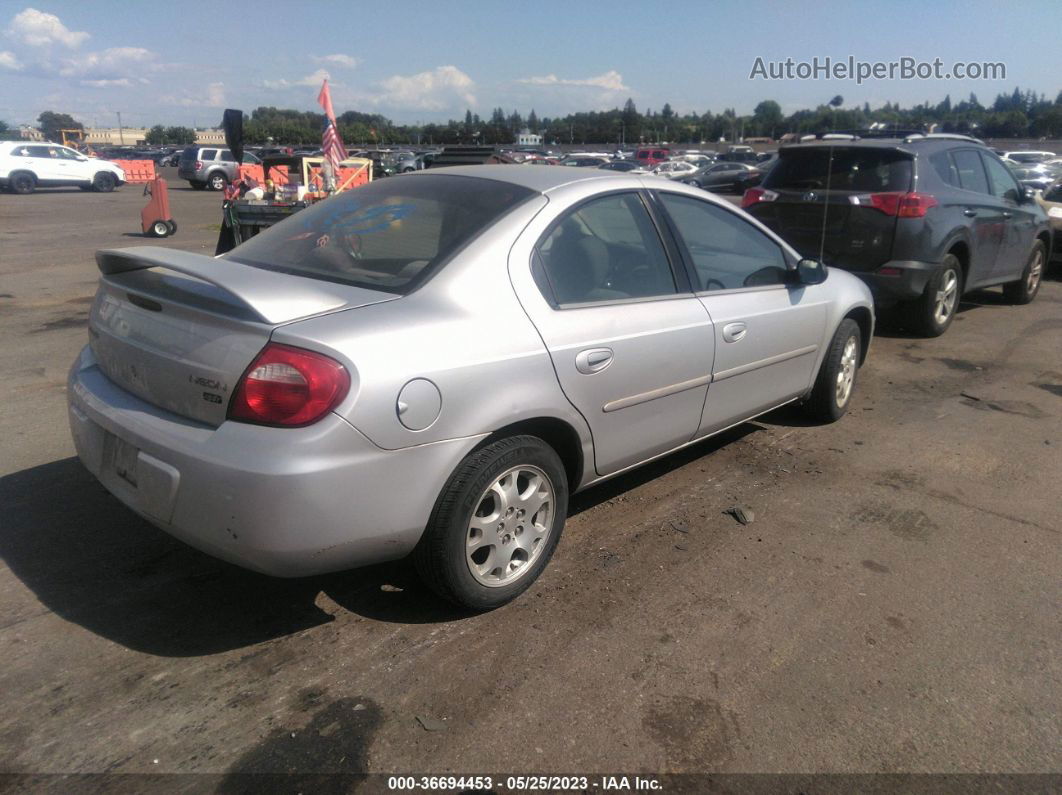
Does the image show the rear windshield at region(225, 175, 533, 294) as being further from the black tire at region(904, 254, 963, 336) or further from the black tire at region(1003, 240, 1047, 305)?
the black tire at region(1003, 240, 1047, 305)

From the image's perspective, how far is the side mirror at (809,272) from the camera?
4.45 m

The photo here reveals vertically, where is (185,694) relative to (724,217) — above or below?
below

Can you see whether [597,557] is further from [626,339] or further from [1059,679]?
[1059,679]

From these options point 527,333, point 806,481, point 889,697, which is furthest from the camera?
point 806,481

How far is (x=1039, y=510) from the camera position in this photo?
4164mm

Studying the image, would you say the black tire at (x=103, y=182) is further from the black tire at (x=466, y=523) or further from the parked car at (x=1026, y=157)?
the black tire at (x=466, y=523)

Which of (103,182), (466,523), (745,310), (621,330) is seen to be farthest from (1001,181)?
(103,182)

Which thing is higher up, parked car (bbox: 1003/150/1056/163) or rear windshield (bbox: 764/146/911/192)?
parked car (bbox: 1003/150/1056/163)

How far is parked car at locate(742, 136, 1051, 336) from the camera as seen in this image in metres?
7.12

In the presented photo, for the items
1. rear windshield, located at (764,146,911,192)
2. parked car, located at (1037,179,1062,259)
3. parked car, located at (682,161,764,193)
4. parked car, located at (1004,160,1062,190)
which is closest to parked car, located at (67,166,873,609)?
rear windshield, located at (764,146,911,192)

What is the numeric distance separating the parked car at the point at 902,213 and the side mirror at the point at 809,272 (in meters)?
2.62

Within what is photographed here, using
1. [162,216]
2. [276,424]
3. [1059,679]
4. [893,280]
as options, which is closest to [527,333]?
[276,424]

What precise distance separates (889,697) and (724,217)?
99.6 inches

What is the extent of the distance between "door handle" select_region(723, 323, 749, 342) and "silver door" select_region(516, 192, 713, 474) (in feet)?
0.50
